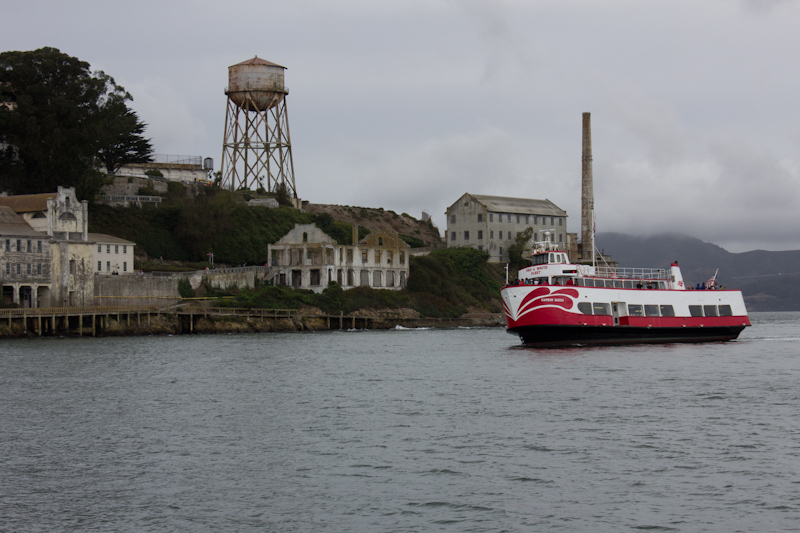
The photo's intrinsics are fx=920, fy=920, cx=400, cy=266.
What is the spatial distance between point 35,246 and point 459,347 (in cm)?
3615

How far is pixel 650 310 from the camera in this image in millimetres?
62188

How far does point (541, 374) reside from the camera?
43.7 metres

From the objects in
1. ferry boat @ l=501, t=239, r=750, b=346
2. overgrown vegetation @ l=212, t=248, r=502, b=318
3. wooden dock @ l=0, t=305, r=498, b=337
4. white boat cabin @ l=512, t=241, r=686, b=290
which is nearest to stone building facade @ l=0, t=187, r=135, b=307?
wooden dock @ l=0, t=305, r=498, b=337

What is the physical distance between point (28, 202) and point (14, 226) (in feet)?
12.8

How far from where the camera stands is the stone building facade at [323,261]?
91750 mm

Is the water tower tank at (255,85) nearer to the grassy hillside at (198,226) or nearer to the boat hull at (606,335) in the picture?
the grassy hillside at (198,226)

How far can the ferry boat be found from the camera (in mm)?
57406

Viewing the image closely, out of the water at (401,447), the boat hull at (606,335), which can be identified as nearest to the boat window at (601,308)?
the boat hull at (606,335)

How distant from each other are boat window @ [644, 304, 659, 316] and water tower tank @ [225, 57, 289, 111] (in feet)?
190

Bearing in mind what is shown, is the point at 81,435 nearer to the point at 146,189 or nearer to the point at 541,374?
the point at 541,374

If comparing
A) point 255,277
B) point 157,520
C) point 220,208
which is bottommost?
point 157,520

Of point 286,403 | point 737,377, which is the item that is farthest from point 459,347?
point 286,403

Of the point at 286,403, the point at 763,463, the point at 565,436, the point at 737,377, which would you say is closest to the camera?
the point at 763,463

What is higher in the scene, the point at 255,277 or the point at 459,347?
the point at 255,277
